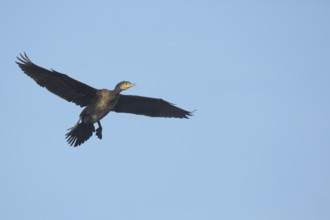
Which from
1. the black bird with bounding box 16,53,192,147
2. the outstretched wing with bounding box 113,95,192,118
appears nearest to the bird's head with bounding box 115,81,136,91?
the black bird with bounding box 16,53,192,147

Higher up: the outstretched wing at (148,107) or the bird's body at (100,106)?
the outstretched wing at (148,107)

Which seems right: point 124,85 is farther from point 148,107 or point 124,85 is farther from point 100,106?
point 148,107

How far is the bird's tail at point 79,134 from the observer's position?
21.7 meters

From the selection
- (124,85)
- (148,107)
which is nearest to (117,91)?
(124,85)

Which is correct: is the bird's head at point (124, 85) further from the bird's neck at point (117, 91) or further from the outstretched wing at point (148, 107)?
the outstretched wing at point (148, 107)

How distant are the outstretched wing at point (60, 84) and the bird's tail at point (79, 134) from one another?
22.8 inches

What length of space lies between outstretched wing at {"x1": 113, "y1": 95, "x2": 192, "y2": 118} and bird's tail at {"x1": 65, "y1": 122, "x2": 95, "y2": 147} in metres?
1.41

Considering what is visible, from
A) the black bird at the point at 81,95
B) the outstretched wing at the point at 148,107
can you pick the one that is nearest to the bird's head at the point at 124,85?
the black bird at the point at 81,95

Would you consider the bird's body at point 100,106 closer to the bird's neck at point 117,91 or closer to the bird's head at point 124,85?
the bird's neck at point 117,91

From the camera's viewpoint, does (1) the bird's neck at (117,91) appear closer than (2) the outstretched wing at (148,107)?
Yes

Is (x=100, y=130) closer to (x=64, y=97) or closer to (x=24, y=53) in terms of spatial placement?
(x=64, y=97)

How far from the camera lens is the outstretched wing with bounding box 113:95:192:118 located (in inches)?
899

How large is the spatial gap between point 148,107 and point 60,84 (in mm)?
2562

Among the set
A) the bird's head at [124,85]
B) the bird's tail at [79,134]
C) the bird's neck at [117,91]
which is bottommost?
the bird's tail at [79,134]
